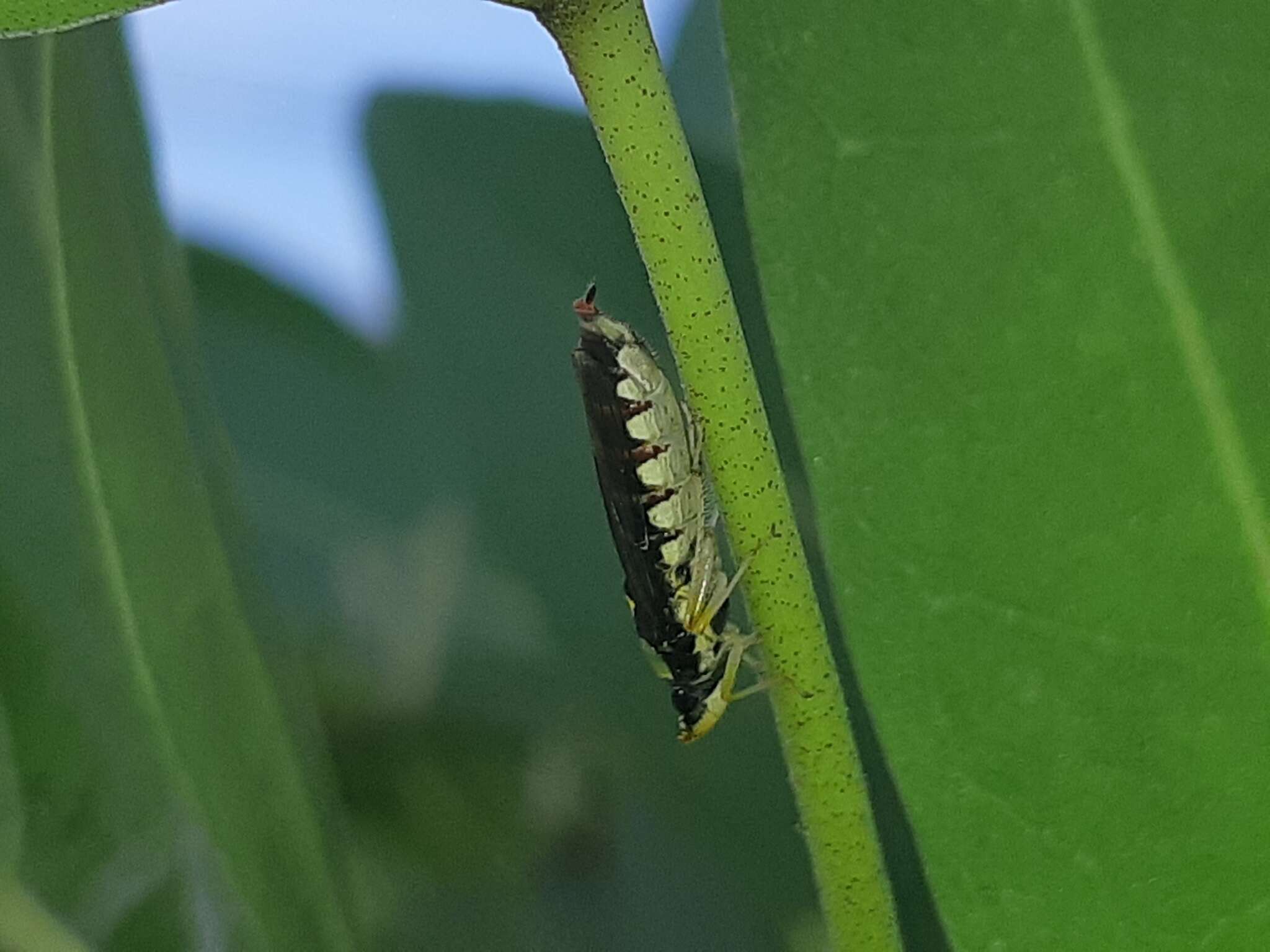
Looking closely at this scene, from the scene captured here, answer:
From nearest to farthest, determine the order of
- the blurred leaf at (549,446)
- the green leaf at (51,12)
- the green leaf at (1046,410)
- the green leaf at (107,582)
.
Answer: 1. the green leaf at (51,12)
2. the green leaf at (1046,410)
3. the green leaf at (107,582)
4. the blurred leaf at (549,446)

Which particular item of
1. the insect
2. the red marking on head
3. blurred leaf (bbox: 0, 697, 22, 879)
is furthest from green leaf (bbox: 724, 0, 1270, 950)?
blurred leaf (bbox: 0, 697, 22, 879)

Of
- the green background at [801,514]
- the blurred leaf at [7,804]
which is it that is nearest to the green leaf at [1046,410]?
the green background at [801,514]

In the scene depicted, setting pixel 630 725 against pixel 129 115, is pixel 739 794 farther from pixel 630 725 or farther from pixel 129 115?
pixel 129 115

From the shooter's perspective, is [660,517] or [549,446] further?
[549,446]

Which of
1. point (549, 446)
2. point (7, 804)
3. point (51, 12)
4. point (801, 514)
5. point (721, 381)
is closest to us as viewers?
point (51, 12)

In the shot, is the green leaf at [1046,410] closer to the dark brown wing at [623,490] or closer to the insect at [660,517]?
the insect at [660,517]

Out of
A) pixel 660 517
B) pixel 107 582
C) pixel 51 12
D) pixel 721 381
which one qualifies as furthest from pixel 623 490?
pixel 51 12

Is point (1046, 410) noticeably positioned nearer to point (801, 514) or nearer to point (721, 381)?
point (721, 381)

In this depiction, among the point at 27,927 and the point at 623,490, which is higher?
the point at 623,490
